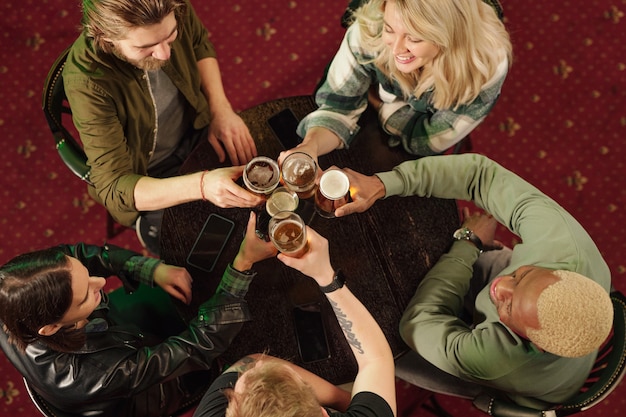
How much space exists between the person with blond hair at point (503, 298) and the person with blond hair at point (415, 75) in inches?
6.3

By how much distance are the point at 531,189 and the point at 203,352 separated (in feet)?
4.00

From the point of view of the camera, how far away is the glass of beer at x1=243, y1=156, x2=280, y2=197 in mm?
1780

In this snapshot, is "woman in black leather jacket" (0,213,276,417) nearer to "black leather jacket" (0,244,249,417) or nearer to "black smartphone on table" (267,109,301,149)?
"black leather jacket" (0,244,249,417)

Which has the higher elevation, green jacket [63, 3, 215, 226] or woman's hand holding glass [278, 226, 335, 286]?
green jacket [63, 3, 215, 226]

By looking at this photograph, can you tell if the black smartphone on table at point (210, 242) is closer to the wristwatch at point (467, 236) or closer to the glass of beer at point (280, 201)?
the glass of beer at point (280, 201)

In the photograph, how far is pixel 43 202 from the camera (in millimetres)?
2934

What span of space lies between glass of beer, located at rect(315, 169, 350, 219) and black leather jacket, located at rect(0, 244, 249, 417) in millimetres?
445

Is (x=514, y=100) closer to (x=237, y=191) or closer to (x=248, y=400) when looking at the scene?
(x=237, y=191)

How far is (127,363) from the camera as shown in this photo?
5.42 ft

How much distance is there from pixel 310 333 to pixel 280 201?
0.45 metres

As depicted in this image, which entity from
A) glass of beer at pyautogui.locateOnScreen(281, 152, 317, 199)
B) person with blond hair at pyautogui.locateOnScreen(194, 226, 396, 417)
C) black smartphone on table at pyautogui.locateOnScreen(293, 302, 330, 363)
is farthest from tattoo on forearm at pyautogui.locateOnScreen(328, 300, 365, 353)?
glass of beer at pyautogui.locateOnScreen(281, 152, 317, 199)

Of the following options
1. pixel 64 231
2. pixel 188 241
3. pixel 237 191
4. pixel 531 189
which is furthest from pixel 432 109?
pixel 64 231

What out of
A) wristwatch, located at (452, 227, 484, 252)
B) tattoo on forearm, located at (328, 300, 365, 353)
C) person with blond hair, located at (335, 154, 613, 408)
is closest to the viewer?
person with blond hair, located at (335, 154, 613, 408)

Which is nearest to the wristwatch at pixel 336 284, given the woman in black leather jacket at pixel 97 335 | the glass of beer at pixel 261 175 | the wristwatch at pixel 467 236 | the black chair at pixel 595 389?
the woman in black leather jacket at pixel 97 335
